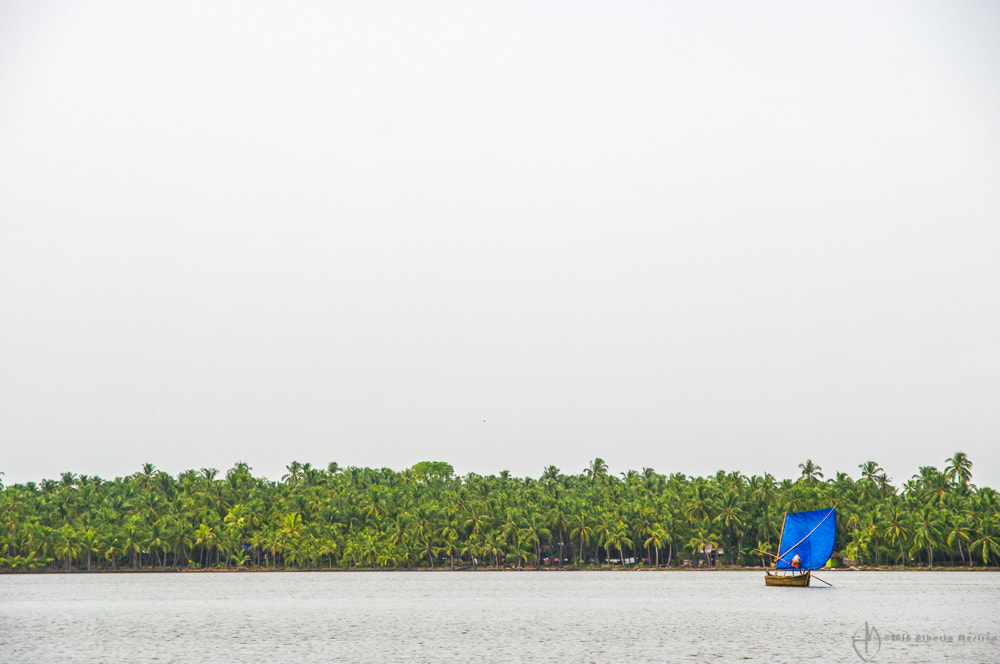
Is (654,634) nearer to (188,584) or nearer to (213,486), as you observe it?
(188,584)

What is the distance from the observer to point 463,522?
14562 centimetres

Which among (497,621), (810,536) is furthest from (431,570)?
(497,621)

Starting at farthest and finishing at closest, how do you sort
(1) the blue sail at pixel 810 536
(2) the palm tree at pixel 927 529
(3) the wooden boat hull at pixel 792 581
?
(2) the palm tree at pixel 927 529 → (3) the wooden boat hull at pixel 792 581 → (1) the blue sail at pixel 810 536

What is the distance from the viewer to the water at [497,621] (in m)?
51.0

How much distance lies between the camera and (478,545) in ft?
479

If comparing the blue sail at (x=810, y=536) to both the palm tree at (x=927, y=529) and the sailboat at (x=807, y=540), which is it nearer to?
the sailboat at (x=807, y=540)

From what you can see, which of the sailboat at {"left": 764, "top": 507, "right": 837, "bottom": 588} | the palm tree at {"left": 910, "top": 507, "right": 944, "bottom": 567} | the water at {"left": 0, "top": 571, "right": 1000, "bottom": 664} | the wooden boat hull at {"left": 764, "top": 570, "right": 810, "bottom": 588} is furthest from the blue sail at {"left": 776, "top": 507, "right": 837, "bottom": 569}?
the palm tree at {"left": 910, "top": 507, "right": 944, "bottom": 567}

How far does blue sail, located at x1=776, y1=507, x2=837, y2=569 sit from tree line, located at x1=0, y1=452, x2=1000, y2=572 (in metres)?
40.8

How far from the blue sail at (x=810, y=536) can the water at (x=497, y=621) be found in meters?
3.78

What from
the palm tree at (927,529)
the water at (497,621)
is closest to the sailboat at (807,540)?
the water at (497,621)

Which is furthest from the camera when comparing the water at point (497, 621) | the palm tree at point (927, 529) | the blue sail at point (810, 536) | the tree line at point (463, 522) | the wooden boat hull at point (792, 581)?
the tree line at point (463, 522)

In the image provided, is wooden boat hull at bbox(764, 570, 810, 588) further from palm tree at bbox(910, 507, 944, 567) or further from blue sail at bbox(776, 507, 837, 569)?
palm tree at bbox(910, 507, 944, 567)

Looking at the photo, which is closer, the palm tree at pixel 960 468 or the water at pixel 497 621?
the water at pixel 497 621

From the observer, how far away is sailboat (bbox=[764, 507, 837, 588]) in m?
90.8
